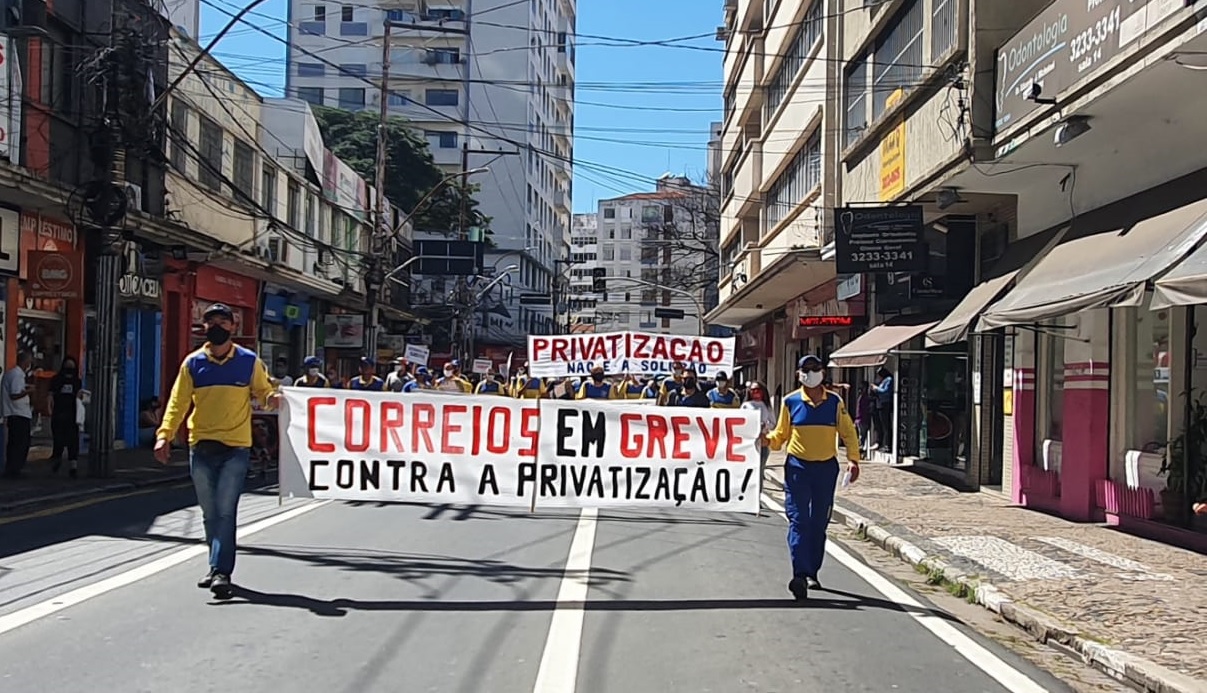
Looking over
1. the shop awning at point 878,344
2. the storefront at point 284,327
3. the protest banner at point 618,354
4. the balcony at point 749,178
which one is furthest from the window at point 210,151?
the balcony at point 749,178

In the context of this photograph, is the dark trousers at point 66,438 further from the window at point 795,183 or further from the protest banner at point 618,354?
the window at point 795,183

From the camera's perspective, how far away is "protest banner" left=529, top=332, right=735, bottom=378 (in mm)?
24891

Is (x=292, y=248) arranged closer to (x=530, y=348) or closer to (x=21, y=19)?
(x=530, y=348)

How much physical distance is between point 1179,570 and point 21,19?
17.7m

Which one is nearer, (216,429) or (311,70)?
(216,429)

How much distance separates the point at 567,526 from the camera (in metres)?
12.7

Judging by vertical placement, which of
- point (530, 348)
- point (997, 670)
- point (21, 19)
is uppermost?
point (21, 19)

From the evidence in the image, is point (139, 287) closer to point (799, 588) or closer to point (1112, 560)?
point (799, 588)

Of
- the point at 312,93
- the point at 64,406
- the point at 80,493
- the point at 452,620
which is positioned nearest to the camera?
the point at 452,620

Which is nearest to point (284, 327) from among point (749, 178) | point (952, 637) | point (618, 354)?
point (618, 354)

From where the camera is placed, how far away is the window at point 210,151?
84.2 feet

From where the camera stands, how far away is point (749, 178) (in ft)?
130

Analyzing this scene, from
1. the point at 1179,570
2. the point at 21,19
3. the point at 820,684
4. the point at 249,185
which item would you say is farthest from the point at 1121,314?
the point at 249,185

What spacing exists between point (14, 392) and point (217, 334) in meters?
9.80
